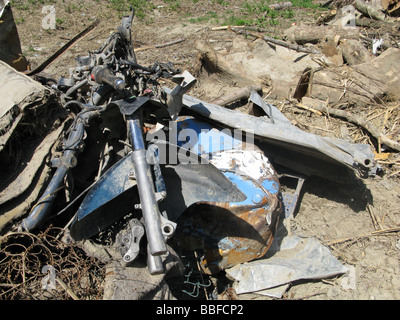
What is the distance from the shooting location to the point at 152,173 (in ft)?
8.55

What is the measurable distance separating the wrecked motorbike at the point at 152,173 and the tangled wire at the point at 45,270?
153 mm

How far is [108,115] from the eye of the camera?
3111mm

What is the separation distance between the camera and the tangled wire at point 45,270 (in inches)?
95.1

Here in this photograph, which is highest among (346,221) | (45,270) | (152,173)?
(152,173)

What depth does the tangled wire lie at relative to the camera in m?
2.42

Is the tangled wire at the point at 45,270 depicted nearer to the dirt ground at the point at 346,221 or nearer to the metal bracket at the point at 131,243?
the metal bracket at the point at 131,243

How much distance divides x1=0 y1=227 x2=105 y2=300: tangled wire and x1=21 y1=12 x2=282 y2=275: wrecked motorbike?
15cm

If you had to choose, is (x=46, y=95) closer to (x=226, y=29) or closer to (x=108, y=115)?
(x=108, y=115)

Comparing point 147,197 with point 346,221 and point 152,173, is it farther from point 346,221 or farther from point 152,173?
point 346,221

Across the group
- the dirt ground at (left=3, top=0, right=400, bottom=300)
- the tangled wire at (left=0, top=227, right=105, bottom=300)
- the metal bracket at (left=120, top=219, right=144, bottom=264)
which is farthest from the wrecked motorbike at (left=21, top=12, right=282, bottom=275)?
the dirt ground at (left=3, top=0, right=400, bottom=300)

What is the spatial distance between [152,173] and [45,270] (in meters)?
1.09

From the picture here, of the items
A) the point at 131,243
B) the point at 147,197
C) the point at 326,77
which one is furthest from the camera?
the point at 326,77

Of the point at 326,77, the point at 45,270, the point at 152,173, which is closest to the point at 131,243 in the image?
the point at 152,173

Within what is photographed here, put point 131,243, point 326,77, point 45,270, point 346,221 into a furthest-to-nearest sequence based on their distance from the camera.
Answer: point 326,77
point 346,221
point 45,270
point 131,243
